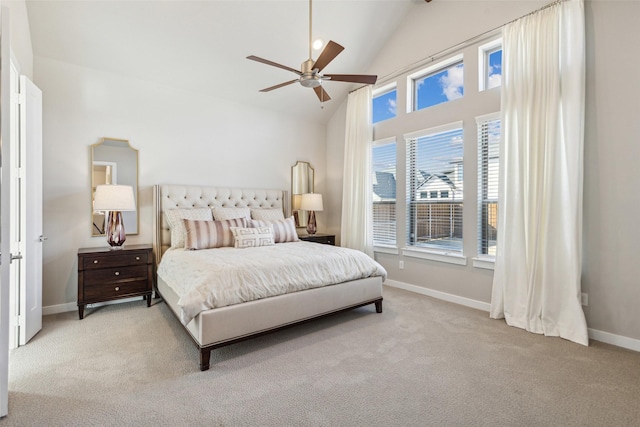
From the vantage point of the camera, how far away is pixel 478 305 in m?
3.61

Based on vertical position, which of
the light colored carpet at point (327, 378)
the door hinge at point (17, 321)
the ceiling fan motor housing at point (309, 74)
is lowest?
the light colored carpet at point (327, 378)

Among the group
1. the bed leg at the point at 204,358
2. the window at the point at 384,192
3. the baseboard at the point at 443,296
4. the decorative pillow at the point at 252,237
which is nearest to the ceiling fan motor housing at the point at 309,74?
the decorative pillow at the point at 252,237

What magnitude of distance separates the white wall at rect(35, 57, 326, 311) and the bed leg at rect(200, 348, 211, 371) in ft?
7.95

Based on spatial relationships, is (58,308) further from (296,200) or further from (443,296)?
(443,296)

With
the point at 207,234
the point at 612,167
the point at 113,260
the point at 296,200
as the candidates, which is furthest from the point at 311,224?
the point at 612,167

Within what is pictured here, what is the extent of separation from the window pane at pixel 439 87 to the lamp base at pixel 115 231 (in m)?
4.19

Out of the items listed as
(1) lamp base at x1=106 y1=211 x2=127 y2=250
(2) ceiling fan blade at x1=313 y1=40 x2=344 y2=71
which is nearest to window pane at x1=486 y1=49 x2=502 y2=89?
(2) ceiling fan blade at x1=313 y1=40 x2=344 y2=71

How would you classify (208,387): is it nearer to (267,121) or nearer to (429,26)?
(267,121)

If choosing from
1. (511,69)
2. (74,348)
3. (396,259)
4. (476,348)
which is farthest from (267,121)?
(476,348)

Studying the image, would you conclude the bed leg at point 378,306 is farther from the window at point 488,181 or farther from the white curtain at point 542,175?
the window at point 488,181

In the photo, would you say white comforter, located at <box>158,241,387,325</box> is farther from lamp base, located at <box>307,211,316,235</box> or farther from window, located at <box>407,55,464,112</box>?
window, located at <box>407,55,464,112</box>

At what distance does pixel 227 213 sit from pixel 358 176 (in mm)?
2144

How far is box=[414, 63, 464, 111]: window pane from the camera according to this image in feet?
13.0

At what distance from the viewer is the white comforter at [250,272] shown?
2318mm
